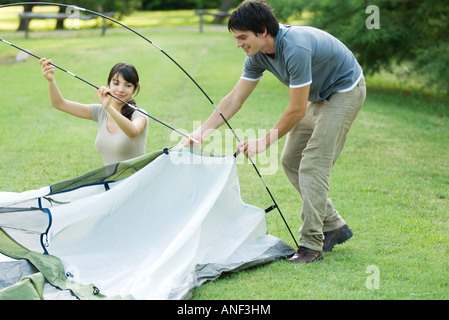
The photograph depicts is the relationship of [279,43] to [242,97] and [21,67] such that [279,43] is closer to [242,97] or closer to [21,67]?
[242,97]

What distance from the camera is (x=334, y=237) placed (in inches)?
141

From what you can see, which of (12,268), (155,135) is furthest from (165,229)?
(155,135)

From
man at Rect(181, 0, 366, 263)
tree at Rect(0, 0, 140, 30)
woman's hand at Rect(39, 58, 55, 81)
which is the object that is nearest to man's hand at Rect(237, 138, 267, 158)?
man at Rect(181, 0, 366, 263)

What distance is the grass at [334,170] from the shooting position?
312 centimetres

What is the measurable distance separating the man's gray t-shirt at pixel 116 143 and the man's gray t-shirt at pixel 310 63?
0.75 metres

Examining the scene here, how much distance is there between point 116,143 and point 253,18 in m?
1.17

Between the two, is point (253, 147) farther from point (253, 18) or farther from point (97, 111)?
point (97, 111)

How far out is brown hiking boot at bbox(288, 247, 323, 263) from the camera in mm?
3331

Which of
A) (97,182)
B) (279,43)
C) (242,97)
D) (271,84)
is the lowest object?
(271,84)

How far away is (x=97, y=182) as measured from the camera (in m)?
3.27

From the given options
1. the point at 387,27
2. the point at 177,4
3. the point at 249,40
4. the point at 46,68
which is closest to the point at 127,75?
the point at 46,68

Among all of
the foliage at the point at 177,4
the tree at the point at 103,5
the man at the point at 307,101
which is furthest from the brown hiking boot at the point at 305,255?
the foliage at the point at 177,4
